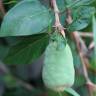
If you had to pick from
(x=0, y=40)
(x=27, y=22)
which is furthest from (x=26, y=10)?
(x=0, y=40)

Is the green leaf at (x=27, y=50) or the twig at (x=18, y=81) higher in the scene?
the green leaf at (x=27, y=50)

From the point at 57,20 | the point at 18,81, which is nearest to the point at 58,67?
the point at 57,20

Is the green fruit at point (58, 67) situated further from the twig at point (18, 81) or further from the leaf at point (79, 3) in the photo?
the twig at point (18, 81)

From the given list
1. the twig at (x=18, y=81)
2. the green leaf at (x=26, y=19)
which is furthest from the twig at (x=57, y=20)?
the twig at (x=18, y=81)

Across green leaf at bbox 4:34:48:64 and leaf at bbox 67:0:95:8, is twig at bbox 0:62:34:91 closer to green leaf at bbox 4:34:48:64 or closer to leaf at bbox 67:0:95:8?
green leaf at bbox 4:34:48:64

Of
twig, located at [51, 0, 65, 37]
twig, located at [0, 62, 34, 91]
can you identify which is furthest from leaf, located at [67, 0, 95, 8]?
twig, located at [0, 62, 34, 91]

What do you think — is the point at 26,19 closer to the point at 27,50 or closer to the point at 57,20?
the point at 57,20
